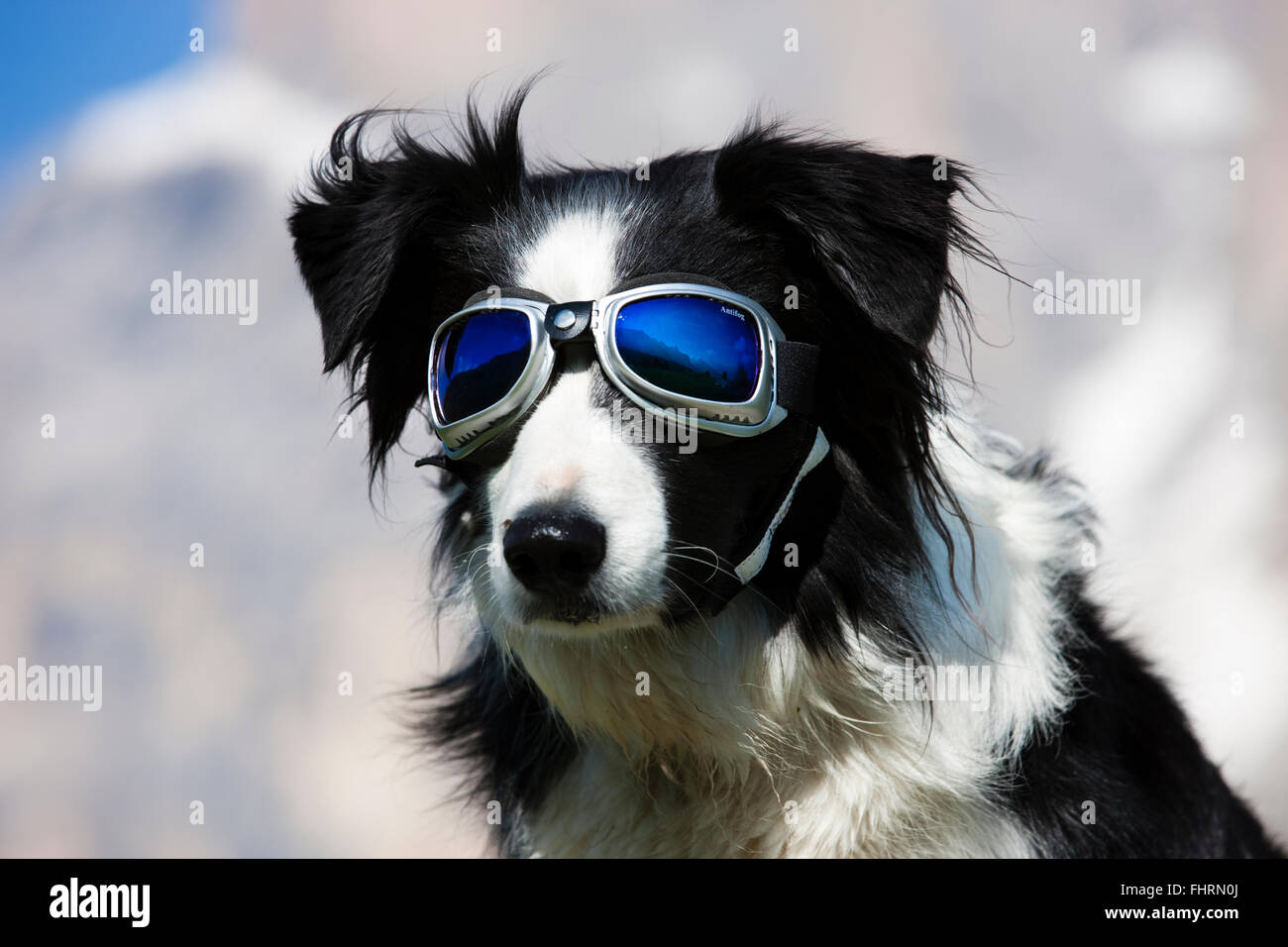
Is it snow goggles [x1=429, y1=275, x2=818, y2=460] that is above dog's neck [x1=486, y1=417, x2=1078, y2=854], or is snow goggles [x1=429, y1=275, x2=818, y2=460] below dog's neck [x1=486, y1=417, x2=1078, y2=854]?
above

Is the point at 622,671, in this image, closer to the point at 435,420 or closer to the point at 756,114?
the point at 435,420

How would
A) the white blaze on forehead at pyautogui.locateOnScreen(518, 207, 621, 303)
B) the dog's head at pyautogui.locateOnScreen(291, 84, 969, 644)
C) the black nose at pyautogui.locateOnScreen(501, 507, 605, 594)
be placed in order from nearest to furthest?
the black nose at pyautogui.locateOnScreen(501, 507, 605, 594) → the dog's head at pyautogui.locateOnScreen(291, 84, 969, 644) → the white blaze on forehead at pyautogui.locateOnScreen(518, 207, 621, 303)

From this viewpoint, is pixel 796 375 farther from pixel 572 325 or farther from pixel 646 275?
pixel 572 325

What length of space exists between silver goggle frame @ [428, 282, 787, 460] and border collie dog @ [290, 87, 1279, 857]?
2 cm

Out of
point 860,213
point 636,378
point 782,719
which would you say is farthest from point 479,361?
point 782,719

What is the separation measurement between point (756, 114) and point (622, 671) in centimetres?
157

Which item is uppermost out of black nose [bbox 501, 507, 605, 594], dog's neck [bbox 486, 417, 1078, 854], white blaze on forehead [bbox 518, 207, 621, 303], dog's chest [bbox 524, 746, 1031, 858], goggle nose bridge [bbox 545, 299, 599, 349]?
white blaze on forehead [bbox 518, 207, 621, 303]

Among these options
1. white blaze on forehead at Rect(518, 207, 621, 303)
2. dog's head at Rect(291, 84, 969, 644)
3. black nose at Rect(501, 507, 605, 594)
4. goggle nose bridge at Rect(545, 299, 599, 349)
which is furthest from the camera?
white blaze on forehead at Rect(518, 207, 621, 303)

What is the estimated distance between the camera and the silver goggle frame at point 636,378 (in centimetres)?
317

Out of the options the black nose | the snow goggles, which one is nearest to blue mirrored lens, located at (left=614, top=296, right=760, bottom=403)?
the snow goggles

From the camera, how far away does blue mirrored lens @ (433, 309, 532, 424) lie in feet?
10.7

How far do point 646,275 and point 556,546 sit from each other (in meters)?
0.78

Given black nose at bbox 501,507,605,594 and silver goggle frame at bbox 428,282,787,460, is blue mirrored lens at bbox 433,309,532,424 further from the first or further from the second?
black nose at bbox 501,507,605,594
